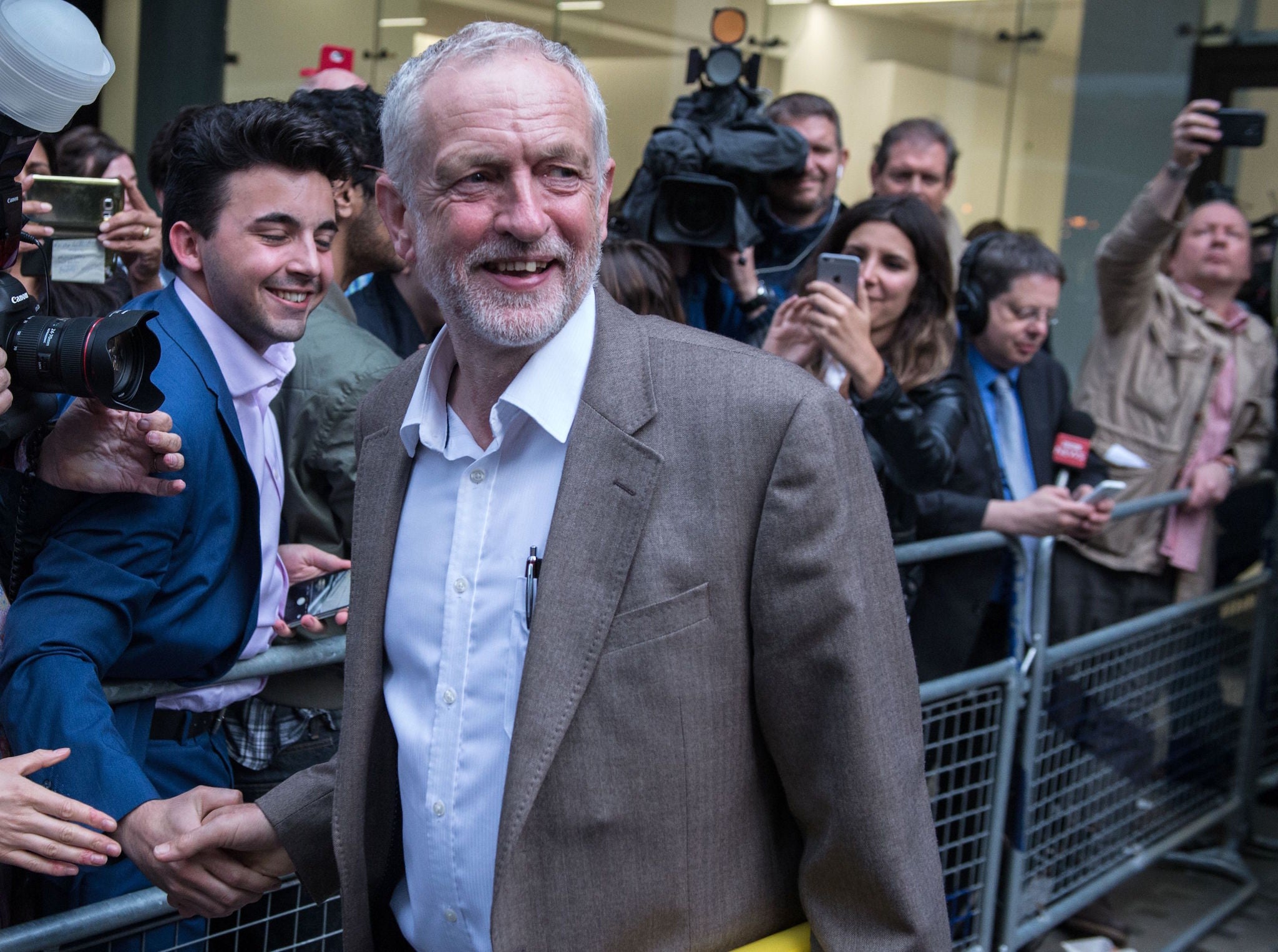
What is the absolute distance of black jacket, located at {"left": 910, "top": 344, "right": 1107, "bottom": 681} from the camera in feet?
11.5

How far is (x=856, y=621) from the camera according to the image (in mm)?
1519

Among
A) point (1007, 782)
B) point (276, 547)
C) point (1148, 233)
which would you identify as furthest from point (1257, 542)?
point (276, 547)

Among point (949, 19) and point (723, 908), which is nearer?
point (723, 908)

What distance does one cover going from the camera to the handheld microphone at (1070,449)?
3.86m

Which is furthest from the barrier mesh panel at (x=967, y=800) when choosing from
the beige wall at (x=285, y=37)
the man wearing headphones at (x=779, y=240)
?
the beige wall at (x=285, y=37)

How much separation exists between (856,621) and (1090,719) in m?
2.62

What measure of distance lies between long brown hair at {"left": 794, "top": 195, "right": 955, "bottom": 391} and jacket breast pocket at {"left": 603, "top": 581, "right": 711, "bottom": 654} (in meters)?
2.15

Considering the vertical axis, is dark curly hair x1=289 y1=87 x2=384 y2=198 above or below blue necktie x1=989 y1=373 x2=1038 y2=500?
above

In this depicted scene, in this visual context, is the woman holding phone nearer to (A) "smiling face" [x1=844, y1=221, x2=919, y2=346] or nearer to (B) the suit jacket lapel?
(A) "smiling face" [x1=844, y1=221, x2=919, y2=346]

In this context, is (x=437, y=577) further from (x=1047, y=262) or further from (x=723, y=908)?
(x=1047, y=262)

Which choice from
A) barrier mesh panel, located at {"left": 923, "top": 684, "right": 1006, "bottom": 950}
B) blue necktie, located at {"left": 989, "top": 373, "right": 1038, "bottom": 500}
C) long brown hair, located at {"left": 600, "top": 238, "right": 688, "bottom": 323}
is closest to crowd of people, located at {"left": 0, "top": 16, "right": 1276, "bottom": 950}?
long brown hair, located at {"left": 600, "top": 238, "right": 688, "bottom": 323}

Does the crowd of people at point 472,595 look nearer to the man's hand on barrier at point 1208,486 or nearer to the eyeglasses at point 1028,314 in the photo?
the eyeglasses at point 1028,314

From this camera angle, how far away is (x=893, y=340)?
362 cm

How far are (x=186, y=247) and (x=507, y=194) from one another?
1189mm
